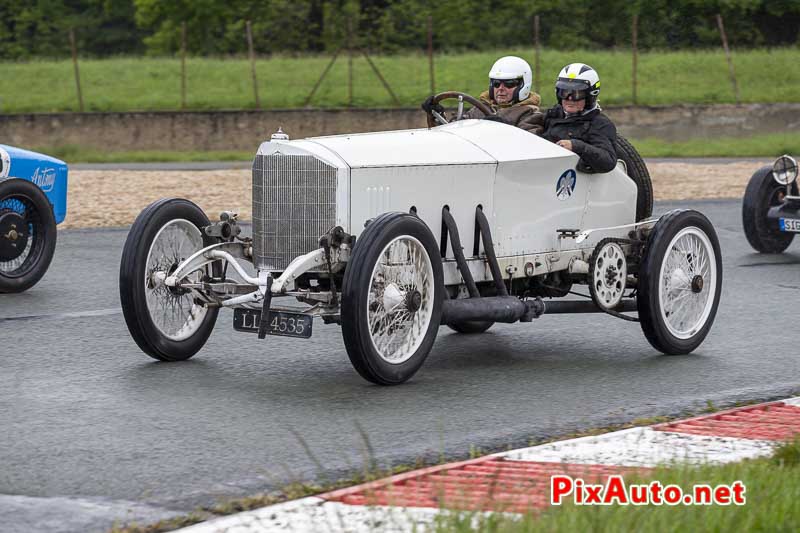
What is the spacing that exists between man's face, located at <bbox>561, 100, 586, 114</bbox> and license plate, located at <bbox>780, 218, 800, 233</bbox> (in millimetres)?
5364

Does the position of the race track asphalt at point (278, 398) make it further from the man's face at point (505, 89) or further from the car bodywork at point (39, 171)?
the man's face at point (505, 89)

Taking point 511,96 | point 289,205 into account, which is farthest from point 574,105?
point 289,205

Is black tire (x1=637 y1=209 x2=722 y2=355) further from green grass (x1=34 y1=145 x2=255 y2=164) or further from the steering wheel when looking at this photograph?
green grass (x1=34 y1=145 x2=255 y2=164)

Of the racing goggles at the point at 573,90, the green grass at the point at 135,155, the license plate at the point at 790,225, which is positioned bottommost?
the license plate at the point at 790,225

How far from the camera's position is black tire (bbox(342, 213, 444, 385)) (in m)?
6.84

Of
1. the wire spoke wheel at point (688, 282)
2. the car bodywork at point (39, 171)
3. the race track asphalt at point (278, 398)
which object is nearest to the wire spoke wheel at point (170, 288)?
the race track asphalt at point (278, 398)

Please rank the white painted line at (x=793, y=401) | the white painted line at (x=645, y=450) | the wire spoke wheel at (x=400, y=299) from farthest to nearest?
the wire spoke wheel at (x=400, y=299) → the white painted line at (x=793, y=401) → the white painted line at (x=645, y=450)

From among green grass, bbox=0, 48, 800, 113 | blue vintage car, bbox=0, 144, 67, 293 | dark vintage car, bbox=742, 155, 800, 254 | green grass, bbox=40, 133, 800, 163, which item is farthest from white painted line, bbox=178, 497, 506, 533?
green grass, bbox=0, 48, 800, 113

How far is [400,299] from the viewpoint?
7.14 meters

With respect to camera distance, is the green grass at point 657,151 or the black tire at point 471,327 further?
the green grass at point 657,151

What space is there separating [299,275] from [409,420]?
3.70ft

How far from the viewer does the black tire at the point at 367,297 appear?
6.84 meters

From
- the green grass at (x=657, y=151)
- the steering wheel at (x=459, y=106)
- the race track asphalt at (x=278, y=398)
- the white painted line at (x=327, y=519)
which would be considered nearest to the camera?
the white painted line at (x=327, y=519)

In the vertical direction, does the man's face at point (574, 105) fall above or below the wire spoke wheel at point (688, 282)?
above
